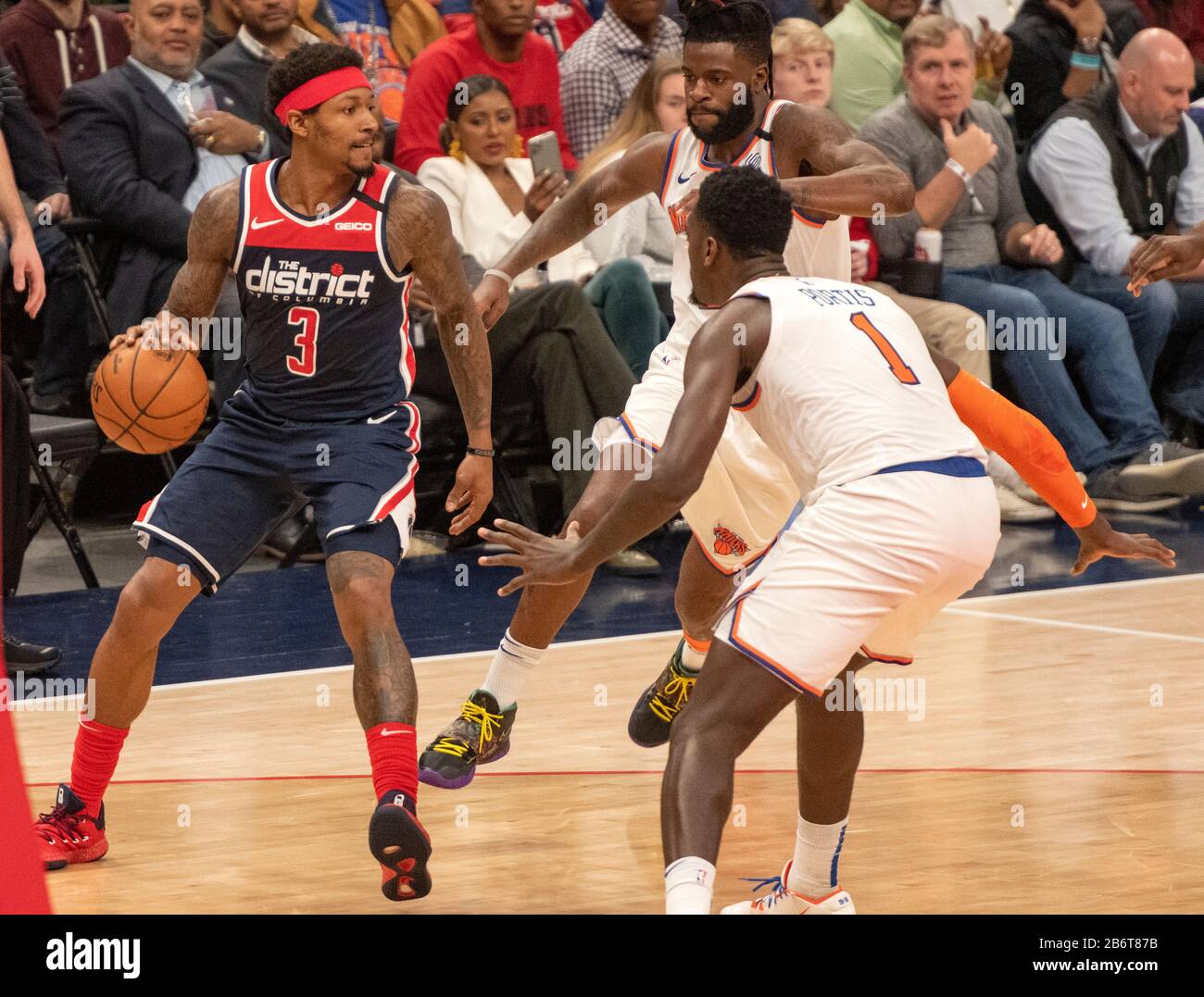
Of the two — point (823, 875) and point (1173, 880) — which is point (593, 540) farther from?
point (1173, 880)

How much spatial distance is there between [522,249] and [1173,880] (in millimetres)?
2800

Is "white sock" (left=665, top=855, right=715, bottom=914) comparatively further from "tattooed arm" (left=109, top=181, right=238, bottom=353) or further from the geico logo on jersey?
"tattooed arm" (left=109, top=181, right=238, bottom=353)

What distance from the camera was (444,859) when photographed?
5.04m

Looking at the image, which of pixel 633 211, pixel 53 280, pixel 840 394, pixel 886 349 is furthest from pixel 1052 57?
pixel 840 394

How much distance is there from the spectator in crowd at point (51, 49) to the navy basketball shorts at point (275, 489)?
4425 millimetres

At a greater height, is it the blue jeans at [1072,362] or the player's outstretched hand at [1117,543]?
the player's outstretched hand at [1117,543]

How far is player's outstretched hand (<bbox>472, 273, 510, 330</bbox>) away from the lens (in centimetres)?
591

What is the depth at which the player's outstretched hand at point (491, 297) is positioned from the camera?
5.91m

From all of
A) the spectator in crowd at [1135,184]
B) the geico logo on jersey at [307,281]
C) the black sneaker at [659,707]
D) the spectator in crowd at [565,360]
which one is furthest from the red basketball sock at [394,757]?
the spectator in crowd at [1135,184]

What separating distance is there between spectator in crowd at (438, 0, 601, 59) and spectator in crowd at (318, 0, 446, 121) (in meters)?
0.15

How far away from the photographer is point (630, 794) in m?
5.65

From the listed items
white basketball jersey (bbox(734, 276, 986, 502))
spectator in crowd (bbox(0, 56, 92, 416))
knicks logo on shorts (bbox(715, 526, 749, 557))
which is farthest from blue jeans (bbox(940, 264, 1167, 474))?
white basketball jersey (bbox(734, 276, 986, 502))

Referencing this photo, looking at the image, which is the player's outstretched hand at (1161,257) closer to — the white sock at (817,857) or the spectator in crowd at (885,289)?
the white sock at (817,857)
